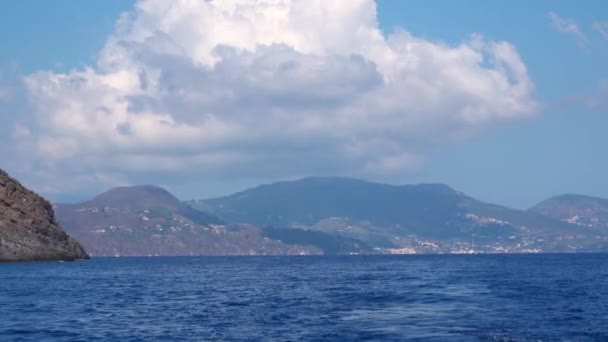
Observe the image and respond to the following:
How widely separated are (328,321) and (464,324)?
11.9 m

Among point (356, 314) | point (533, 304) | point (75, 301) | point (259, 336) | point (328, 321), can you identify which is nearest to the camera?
point (259, 336)

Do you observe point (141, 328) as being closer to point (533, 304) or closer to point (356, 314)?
point (356, 314)

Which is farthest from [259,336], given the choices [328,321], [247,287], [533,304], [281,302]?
[247,287]

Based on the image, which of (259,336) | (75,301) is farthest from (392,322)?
(75,301)

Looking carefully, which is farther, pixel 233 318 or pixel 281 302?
pixel 281 302

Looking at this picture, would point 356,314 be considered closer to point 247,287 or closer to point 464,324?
point 464,324

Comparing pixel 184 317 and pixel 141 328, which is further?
pixel 184 317

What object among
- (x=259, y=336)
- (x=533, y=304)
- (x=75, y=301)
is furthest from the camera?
(x=75, y=301)

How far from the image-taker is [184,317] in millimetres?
76250

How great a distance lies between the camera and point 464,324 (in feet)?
230

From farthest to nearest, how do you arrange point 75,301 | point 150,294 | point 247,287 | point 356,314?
point 247,287
point 150,294
point 75,301
point 356,314

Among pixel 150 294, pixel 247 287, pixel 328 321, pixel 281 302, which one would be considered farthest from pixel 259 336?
pixel 247 287

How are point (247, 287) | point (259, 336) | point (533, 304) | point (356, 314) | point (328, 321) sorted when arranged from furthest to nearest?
point (247, 287) < point (533, 304) < point (356, 314) < point (328, 321) < point (259, 336)

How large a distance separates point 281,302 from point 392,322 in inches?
929
